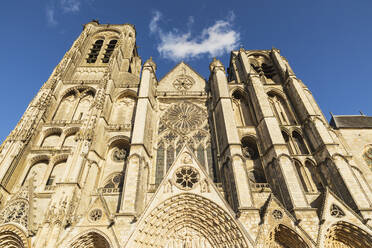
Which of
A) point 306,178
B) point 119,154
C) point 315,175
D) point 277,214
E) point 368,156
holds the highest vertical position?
point 119,154

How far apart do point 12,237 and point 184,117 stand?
11330 mm

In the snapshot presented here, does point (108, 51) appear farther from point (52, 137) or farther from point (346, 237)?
point (346, 237)

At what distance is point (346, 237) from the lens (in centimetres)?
912

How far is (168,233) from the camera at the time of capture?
391 inches

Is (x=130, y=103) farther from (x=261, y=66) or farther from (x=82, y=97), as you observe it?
(x=261, y=66)

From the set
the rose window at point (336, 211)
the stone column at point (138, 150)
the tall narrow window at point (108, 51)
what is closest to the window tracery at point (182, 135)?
the stone column at point (138, 150)

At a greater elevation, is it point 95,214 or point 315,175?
point 315,175

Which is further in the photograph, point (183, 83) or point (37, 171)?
point (183, 83)

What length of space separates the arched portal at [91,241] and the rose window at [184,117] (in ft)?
25.9

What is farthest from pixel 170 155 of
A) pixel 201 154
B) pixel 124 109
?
pixel 124 109

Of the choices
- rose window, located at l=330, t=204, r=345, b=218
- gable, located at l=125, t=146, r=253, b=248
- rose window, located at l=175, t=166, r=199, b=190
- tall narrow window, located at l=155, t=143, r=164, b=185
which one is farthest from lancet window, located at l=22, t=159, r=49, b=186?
rose window, located at l=330, t=204, r=345, b=218

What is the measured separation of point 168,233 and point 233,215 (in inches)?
126

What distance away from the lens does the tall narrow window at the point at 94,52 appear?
20219mm

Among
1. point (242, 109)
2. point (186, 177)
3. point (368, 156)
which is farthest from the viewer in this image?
point (242, 109)
